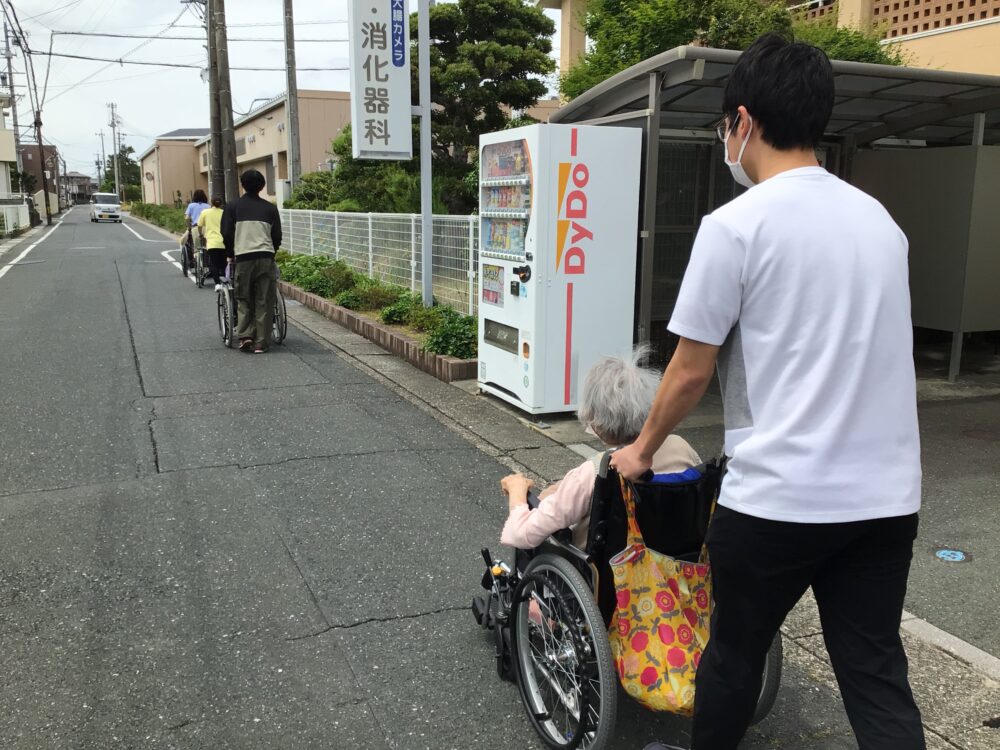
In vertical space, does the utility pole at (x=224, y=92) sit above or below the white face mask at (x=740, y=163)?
above

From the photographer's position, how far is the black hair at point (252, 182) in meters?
8.01

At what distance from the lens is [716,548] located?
5.98 ft

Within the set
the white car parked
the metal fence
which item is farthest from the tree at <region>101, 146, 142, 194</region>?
the metal fence

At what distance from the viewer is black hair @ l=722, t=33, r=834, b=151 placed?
1.73 metres

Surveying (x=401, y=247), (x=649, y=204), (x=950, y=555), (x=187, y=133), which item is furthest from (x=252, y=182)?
(x=187, y=133)

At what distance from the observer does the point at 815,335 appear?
1.68 metres

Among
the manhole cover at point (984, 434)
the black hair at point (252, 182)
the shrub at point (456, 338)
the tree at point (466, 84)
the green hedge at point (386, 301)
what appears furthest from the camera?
the tree at point (466, 84)

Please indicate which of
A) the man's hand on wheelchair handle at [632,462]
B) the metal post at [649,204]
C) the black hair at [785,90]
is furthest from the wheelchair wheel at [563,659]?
the metal post at [649,204]

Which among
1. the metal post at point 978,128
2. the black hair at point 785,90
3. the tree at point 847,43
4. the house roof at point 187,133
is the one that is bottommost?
the black hair at point 785,90

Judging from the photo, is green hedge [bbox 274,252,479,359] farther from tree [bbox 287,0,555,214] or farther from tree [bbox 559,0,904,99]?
tree [bbox 559,0,904,99]

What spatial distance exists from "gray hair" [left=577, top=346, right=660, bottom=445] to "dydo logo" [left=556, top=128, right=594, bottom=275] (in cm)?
337

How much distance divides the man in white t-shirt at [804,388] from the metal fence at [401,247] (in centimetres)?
660

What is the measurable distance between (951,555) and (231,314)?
7056 millimetres

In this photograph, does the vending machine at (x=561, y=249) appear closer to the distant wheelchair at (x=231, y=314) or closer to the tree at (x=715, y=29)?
the distant wheelchair at (x=231, y=314)
